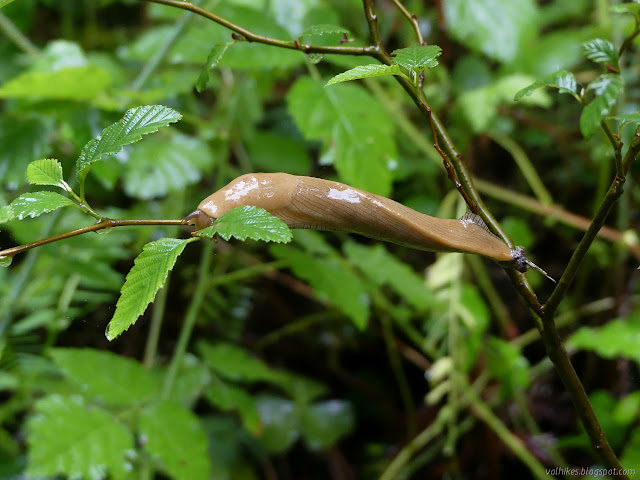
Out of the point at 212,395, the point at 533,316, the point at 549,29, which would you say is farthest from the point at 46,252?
the point at 549,29

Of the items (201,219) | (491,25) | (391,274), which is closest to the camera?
(201,219)

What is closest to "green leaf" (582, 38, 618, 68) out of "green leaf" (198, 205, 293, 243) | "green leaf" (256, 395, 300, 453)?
"green leaf" (198, 205, 293, 243)

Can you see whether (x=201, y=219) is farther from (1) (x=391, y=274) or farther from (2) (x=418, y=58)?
(1) (x=391, y=274)

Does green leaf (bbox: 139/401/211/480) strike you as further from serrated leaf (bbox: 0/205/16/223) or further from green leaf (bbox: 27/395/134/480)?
serrated leaf (bbox: 0/205/16/223)

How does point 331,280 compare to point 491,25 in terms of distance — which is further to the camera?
point 491,25

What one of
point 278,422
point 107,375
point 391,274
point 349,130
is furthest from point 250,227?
point 278,422
